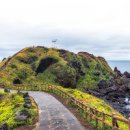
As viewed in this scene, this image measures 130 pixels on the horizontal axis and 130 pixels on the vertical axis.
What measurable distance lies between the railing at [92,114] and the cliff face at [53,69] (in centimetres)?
2885

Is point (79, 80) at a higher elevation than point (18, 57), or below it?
below

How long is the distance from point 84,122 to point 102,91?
77.0 m

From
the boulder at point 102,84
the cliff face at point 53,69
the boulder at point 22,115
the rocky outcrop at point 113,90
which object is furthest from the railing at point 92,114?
the boulder at point 102,84

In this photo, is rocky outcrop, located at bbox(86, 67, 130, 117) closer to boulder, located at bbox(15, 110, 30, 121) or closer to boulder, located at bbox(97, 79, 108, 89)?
boulder, located at bbox(97, 79, 108, 89)

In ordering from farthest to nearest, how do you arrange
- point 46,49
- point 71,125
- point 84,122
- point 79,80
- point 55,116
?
point 46,49
point 79,80
point 55,116
point 84,122
point 71,125

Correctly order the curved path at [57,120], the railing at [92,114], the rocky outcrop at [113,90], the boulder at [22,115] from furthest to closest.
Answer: the rocky outcrop at [113,90]
the boulder at [22,115]
the curved path at [57,120]
the railing at [92,114]

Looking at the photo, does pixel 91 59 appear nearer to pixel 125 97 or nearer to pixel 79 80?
pixel 79 80

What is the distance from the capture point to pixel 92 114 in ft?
88.1

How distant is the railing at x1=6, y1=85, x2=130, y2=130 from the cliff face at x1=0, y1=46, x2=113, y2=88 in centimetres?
2885

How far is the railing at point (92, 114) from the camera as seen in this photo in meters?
20.6

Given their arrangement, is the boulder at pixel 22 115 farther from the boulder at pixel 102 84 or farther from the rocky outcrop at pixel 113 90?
the boulder at pixel 102 84

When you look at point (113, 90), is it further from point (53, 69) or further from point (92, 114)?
point (92, 114)

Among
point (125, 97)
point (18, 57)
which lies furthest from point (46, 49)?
point (125, 97)

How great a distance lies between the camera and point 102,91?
105 metres
